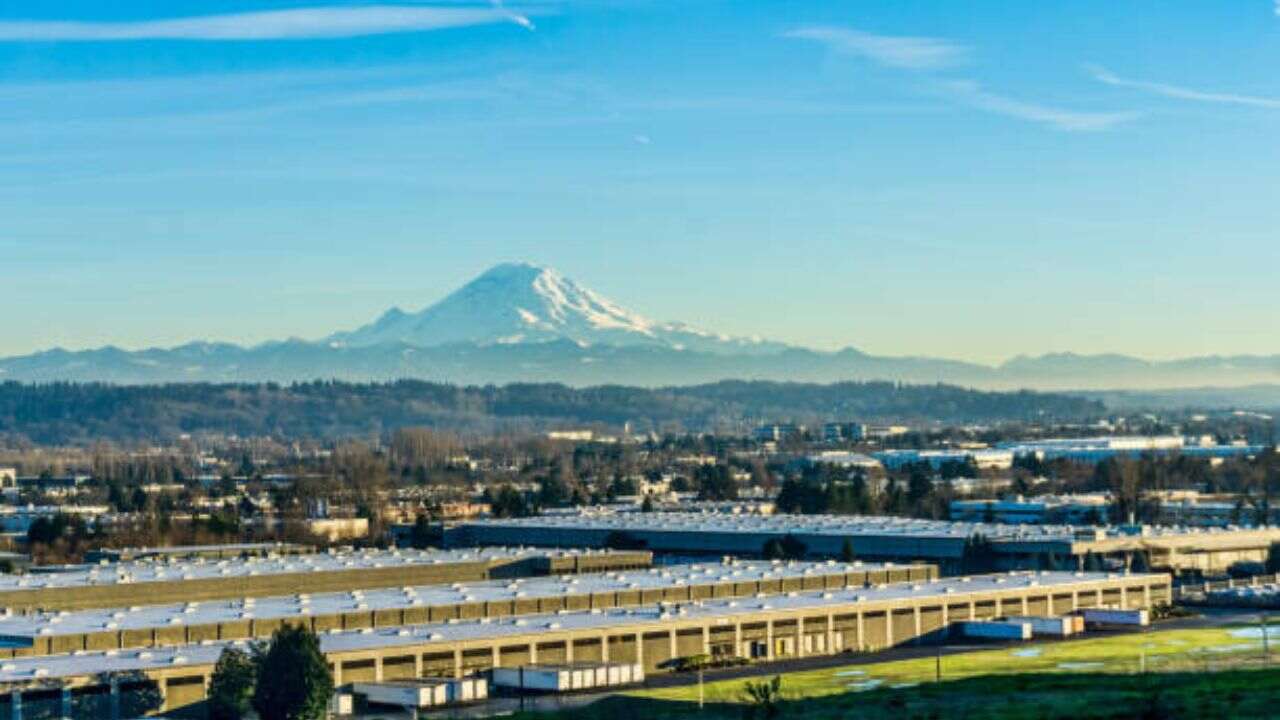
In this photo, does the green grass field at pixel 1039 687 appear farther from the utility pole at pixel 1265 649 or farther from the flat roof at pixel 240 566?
the flat roof at pixel 240 566

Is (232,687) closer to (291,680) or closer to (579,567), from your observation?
(291,680)

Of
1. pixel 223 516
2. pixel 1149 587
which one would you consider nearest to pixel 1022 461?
pixel 223 516

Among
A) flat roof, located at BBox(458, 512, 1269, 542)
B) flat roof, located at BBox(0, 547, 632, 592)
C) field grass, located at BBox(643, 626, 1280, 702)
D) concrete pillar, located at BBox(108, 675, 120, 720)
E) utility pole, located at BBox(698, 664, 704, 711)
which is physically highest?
flat roof, located at BBox(458, 512, 1269, 542)

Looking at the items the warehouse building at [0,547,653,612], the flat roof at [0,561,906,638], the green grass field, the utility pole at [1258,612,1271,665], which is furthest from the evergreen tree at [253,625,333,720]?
the utility pole at [1258,612,1271,665]

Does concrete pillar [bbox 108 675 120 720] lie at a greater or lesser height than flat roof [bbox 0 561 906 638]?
lesser

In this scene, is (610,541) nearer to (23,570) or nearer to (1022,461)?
(23,570)

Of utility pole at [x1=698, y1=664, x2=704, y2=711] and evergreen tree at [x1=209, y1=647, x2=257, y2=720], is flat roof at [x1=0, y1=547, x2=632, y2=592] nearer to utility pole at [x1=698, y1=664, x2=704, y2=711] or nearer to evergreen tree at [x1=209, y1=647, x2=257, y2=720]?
evergreen tree at [x1=209, y1=647, x2=257, y2=720]

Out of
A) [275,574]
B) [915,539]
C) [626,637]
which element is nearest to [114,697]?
[626,637]
